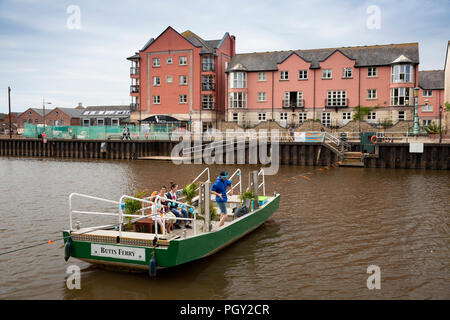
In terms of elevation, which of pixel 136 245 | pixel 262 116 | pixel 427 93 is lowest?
pixel 136 245

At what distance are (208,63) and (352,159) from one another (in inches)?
1090

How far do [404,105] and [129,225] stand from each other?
4763 centimetres

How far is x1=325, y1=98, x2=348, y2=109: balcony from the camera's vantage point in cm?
5338

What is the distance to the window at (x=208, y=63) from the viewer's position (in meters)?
57.3

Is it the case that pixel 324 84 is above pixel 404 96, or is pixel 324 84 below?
above

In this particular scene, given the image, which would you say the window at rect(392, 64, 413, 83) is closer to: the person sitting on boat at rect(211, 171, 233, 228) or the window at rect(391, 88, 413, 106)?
the window at rect(391, 88, 413, 106)

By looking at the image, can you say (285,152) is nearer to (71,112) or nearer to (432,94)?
(432,94)

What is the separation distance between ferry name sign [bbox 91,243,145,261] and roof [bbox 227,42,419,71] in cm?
4985

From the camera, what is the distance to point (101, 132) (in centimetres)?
5184

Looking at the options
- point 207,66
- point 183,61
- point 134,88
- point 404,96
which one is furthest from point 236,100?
point 404,96

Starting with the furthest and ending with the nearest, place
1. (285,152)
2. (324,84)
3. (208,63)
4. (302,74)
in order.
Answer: (208,63)
(302,74)
(324,84)
(285,152)

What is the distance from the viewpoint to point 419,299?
8758mm

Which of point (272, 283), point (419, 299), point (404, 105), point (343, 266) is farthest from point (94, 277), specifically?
point (404, 105)

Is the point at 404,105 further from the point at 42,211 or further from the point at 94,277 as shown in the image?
the point at 94,277
